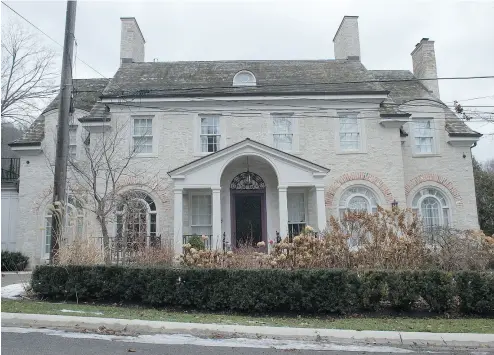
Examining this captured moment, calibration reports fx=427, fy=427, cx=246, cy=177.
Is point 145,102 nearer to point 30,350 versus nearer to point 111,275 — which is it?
point 111,275

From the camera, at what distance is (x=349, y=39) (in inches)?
834

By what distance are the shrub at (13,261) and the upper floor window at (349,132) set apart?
14.0 meters

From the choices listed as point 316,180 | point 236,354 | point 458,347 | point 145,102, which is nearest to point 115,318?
point 236,354

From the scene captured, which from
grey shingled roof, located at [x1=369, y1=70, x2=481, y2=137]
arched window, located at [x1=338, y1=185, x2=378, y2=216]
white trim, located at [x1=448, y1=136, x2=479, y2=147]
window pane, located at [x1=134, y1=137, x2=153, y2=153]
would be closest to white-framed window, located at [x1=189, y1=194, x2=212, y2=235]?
window pane, located at [x1=134, y1=137, x2=153, y2=153]

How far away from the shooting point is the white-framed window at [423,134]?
1903 cm

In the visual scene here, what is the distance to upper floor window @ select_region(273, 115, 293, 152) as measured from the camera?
17969mm

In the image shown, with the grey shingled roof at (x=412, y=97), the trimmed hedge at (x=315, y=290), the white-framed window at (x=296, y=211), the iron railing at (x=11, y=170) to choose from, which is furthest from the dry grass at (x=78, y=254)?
the grey shingled roof at (x=412, y=97)

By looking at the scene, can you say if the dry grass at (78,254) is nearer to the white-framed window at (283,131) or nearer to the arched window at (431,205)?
the white-framed window at (283,131)

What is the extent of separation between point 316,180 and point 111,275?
887 centimetres

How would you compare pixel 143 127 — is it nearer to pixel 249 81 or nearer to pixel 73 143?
pixel 73 143

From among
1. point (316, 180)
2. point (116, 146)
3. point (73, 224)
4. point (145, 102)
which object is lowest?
point (73, 224)

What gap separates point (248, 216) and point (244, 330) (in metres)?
10.1

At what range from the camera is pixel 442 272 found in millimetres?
9102

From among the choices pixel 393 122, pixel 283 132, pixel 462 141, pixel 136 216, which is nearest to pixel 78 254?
pixel 136 216
